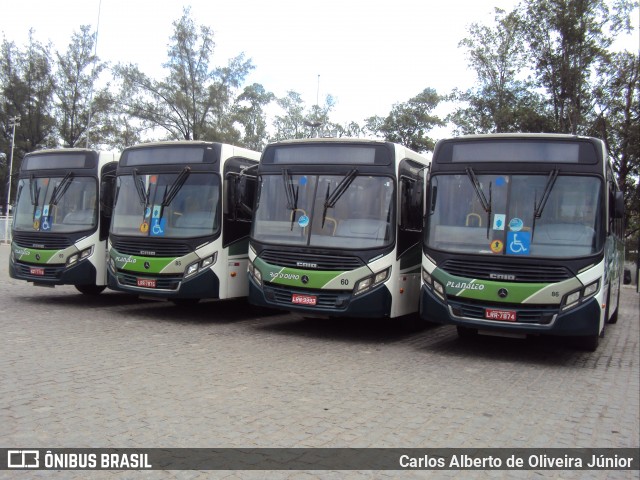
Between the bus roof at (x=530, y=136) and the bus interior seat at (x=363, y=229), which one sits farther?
the bus interior seat at (x=363, y=229)

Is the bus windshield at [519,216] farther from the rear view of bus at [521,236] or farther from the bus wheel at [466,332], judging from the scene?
the bus wheel at [466,332]

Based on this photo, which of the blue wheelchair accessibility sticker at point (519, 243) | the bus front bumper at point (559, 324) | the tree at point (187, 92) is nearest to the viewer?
the bus front bumper at point (559, 324)

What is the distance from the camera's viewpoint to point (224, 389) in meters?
6.95

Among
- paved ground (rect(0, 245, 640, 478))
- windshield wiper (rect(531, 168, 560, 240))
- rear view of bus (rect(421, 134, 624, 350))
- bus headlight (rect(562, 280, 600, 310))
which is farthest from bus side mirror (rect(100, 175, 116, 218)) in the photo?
bus headlight (rect(562, 280, 600, 310))

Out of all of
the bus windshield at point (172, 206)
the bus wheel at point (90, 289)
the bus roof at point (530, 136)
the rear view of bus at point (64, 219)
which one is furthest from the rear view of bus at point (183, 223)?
the bus roof at point (530, 136)

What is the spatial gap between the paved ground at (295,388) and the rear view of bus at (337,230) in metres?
0.77

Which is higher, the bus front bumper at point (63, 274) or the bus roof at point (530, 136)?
the bus roof at point (530, 136)

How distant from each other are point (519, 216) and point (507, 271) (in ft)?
2.75

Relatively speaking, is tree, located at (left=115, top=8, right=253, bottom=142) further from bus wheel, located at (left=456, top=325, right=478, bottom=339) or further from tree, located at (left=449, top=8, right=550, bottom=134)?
bus wheel, located at (left=456, top=325, right=478, bottom=339)

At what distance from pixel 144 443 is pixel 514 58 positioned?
3277 centimetres

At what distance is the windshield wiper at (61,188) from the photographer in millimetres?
13500

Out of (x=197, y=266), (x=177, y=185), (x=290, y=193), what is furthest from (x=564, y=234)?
(x=177, y=185)

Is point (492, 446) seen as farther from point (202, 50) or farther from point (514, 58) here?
point (202, 50)

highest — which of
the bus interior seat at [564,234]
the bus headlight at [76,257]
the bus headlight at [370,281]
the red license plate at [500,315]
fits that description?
the bus interior seat at [564,234]
